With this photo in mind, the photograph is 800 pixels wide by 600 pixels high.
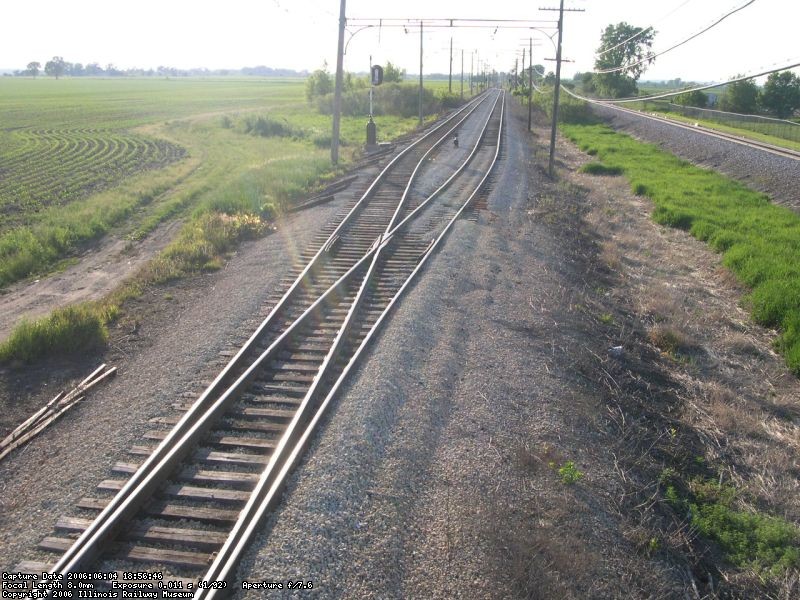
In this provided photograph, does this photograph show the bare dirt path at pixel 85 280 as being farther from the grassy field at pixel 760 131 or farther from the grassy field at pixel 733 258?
the grassy field at pixel 760 131

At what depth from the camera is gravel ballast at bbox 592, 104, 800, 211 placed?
26.4 m

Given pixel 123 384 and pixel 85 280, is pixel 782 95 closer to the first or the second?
pixel 85 280

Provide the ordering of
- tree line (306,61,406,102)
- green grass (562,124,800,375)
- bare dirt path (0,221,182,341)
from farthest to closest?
tree line (306,61,406,102)
bare dirt path (0,221,182,341)
green grass (562,124,800,375)

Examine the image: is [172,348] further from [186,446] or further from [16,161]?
[16,161]

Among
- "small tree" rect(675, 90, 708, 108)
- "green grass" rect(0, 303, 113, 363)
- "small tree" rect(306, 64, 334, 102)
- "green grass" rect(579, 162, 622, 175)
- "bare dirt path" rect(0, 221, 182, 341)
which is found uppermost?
"small tree" rect(306, 64, 334, 102)

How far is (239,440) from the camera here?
6.89m

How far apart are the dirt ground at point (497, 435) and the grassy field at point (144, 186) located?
2001 mm

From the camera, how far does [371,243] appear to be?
14.6 meters

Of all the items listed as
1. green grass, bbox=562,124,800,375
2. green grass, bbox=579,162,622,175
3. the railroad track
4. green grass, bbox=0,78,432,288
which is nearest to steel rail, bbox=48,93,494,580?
the railroad track

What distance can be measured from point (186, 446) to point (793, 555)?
19.2ft

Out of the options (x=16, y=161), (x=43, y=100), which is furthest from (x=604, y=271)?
(x=43, y=100)

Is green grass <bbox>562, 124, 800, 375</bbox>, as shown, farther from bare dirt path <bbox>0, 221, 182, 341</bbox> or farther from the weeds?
bare dirt path <bbox>0, 221, 182, 341</bbox>

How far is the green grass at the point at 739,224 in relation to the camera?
506 inches

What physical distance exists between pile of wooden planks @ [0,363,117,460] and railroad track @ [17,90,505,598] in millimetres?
1377
